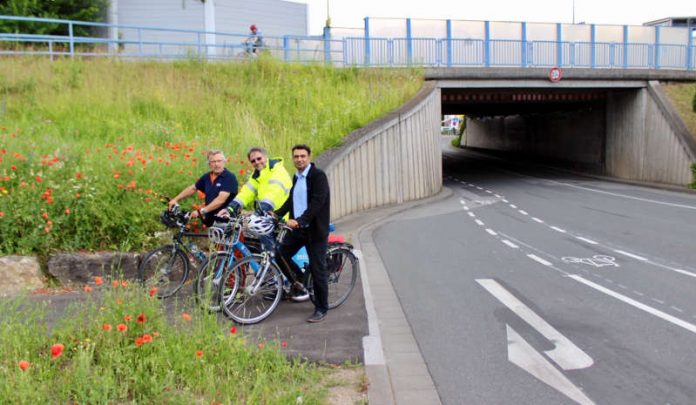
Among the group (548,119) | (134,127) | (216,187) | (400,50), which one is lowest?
(216,187)

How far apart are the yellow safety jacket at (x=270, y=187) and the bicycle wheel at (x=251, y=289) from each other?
25.4 inches

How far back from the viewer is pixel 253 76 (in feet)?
66.8

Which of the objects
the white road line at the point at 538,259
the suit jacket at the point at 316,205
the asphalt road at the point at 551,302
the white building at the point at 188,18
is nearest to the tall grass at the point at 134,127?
the suit jacket at the point at 316,205

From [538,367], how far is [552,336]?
35.4 inches

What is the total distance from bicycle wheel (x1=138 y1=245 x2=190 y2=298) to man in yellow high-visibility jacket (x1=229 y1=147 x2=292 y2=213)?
0.92 metres

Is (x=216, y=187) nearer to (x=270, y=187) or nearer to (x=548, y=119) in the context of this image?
(x=270, y=187)

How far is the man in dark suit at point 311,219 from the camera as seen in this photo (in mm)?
6051

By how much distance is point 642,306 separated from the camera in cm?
696

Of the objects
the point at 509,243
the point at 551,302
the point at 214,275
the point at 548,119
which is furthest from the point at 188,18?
the point at 551,302

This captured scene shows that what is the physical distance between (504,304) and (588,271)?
2.55 m

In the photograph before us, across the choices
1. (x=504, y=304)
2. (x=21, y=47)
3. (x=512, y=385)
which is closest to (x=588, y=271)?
(x=504, y=304)

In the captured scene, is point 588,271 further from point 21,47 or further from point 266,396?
point 21,47

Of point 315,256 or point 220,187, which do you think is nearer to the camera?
point 315,256

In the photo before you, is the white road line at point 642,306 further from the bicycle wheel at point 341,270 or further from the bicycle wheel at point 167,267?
the bicycle wheel at point 167,267
